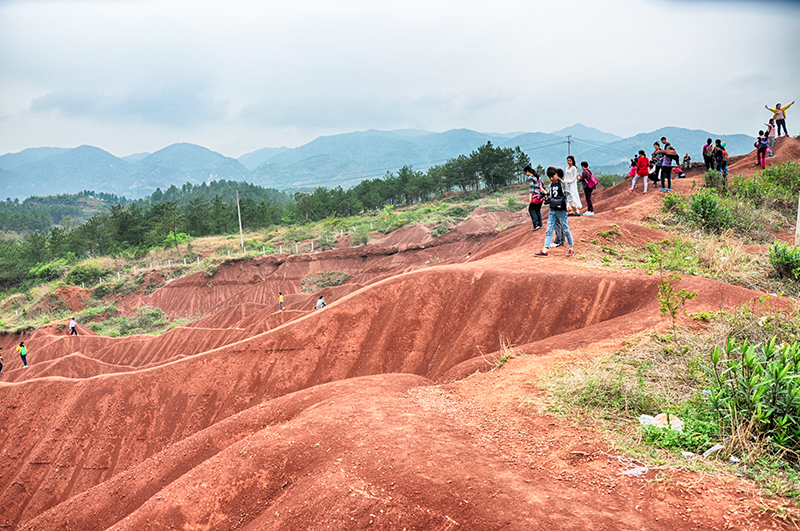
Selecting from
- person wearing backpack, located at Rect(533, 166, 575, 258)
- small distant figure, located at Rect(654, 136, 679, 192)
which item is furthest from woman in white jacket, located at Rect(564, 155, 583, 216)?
small distant figure, located at Rect(654, 136, 679, 192)

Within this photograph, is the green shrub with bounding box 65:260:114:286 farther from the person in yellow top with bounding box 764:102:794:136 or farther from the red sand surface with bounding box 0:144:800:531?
the person in yellow top with bounding box 764:102:794:136

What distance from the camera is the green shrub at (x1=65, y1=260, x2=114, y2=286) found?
151 ft

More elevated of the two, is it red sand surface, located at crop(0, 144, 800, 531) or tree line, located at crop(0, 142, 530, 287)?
tree line, located at crop(0, 142, 530, 287)

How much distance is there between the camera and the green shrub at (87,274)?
1815 inches

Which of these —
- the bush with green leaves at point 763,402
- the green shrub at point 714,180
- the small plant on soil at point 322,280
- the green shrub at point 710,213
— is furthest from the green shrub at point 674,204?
the small plant on soil at point 322,280

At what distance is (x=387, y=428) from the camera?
521 cm

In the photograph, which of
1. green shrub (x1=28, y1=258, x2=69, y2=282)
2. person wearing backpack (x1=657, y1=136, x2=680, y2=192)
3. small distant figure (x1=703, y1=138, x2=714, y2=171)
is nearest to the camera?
person wearing backpack (x1=657, y1=136, x2=680, y2=192)

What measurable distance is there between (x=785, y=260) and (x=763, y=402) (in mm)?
6165

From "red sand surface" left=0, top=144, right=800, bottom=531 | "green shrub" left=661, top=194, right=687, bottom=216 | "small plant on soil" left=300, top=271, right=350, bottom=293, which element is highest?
"green shrub" left=661, top=194, right=687, bottom=216

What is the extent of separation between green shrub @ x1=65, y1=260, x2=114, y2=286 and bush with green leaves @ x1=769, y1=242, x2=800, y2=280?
174 feet

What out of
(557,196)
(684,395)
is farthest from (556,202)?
(684,395)

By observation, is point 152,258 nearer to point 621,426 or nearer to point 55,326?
point 55,326

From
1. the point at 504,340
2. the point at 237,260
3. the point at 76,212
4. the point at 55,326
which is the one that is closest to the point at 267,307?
the point at 237,260

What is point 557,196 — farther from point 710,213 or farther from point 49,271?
point 49,271
